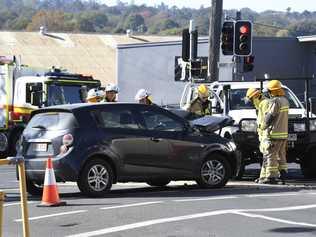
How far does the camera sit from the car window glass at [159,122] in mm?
13336

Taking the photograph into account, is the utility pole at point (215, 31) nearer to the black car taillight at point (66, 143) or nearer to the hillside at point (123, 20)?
the black car taillight at point (66, 143)

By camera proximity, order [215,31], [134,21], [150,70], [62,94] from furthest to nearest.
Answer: [134,21] < [150,70] < [62,94] < [215,31]

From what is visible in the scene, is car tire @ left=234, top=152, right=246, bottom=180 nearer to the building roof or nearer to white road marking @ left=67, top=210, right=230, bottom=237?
white road marking @ left=67, top=210, right=230, bottom=237

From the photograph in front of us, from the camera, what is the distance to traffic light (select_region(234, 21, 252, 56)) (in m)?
21.7

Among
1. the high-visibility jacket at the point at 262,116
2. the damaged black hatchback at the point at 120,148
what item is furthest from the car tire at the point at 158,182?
the high-visibility jacket at the point at 262,116

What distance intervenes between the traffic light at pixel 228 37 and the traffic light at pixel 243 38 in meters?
0.12

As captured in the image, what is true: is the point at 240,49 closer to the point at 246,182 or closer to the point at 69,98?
the point at 69,98

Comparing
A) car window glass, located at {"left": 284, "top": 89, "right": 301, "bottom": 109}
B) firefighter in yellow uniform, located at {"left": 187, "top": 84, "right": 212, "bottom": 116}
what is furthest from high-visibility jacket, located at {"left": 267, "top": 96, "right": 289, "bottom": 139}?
car window glass, located at {"left": 284, "top": 89, "right": 301, "bottom": 109}

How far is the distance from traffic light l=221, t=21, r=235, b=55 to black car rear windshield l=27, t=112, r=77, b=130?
377 inches

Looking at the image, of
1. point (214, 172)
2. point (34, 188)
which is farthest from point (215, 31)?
point (34, 188)

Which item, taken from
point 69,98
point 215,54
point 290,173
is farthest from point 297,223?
point 69,98

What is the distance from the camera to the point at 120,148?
507 inches

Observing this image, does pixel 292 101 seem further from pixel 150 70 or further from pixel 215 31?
pixel 150 70

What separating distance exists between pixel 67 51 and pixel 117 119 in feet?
151
